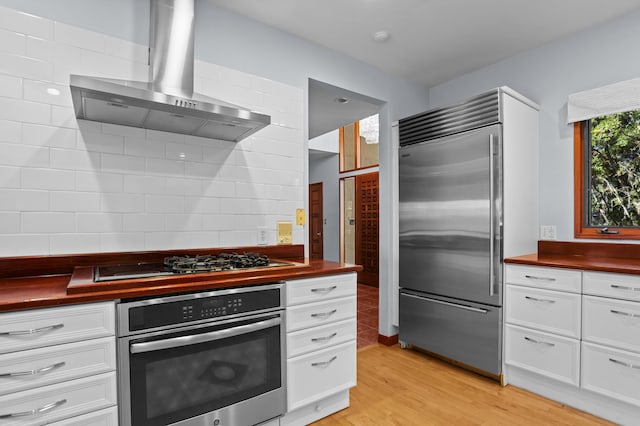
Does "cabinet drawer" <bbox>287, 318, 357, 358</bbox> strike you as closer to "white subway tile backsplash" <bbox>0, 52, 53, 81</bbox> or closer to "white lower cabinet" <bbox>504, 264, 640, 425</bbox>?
"white lower cabinet" <bbox>504, 264, 640, 425</bbox>

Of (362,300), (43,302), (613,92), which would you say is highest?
(613,92)

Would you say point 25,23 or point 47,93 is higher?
point 25,23

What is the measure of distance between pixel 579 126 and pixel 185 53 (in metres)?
2.98

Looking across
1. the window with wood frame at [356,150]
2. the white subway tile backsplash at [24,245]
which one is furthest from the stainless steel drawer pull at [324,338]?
the window with wood frame at [356,150]

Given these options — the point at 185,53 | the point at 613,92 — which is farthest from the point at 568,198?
the point at 185,53

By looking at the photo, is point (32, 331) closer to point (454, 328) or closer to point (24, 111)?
point (24, 111)

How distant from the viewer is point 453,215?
9.00 feet

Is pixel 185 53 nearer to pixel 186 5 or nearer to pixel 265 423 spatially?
pixel 186 5

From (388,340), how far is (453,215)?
143 centimetres

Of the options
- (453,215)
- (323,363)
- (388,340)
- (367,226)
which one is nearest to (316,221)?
(367,226)

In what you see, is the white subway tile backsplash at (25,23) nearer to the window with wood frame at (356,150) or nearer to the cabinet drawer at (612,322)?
the cabinet drawer at (612,322)

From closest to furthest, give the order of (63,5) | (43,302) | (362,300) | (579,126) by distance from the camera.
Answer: (43,302), (63,5), (579,126), (362,300)

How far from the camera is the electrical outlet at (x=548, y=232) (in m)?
2.79

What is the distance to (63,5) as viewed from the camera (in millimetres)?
1847
